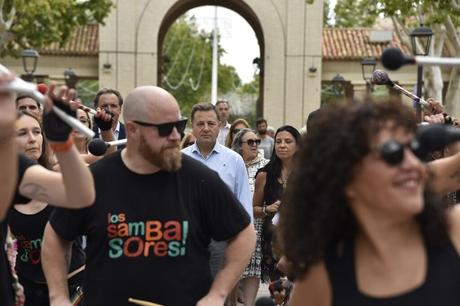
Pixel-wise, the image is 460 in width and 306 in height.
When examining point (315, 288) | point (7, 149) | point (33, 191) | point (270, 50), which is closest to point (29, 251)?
point (33, 191)

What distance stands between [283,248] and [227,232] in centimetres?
151

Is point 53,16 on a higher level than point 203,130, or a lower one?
higher

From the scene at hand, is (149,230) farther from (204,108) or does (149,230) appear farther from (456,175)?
(204,108)

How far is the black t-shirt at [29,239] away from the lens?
575 centimetres

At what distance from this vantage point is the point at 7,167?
3238 mm

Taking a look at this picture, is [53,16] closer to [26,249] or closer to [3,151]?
[26,249]

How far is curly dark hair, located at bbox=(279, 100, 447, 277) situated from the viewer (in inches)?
122

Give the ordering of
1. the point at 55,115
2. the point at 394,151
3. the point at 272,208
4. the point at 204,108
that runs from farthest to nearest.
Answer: the point at 272,208 → the point at 204,108 → the point at 55,115 → the point at 394,151

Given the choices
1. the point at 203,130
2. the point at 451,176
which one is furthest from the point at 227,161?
the point at 451,176

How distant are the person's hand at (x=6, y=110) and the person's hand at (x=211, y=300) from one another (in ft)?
6.48

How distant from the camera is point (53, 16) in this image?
96.6ft

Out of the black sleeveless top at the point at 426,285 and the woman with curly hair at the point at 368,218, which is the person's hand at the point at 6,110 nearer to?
the woman with curly hair at the point at 368,218

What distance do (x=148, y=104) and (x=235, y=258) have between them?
95 cm

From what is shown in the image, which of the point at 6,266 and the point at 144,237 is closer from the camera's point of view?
the point at 6,266
